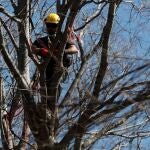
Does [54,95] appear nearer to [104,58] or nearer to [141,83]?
[104,58]

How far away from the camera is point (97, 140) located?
6.70m

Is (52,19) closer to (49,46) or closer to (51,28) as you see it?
(51,28)

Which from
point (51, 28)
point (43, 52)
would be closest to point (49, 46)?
point (43, 52)

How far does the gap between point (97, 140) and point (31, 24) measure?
5.59 ft

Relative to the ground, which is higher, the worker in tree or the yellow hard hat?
the yellow hard hat

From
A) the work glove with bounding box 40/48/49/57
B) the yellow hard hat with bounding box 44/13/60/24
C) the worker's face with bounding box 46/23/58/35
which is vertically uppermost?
the yellow hard hat with bounding box 44/13/60/24

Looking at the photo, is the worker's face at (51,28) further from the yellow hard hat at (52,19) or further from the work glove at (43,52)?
the work glove at (43,52)

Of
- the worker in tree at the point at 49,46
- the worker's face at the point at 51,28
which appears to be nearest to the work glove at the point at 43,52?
the worker in tree at the point at 49,46

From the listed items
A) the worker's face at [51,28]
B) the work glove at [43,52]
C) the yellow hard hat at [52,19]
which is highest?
the yellow hard hat at [52,19]

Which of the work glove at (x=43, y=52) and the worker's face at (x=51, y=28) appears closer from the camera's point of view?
the work glove at (x=43, y=52)

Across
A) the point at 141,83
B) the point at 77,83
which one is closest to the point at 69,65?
the point at 77,83

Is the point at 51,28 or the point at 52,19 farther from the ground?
the point at 52,19

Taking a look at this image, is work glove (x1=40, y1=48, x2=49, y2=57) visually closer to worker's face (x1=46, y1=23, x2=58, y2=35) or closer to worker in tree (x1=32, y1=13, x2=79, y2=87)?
worker in tree (x1=32, y1=13, x2=79, y2=87)

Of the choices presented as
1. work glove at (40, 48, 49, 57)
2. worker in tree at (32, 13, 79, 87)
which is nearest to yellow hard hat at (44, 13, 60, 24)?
worker in tree at (32, 13, 79, 87)
